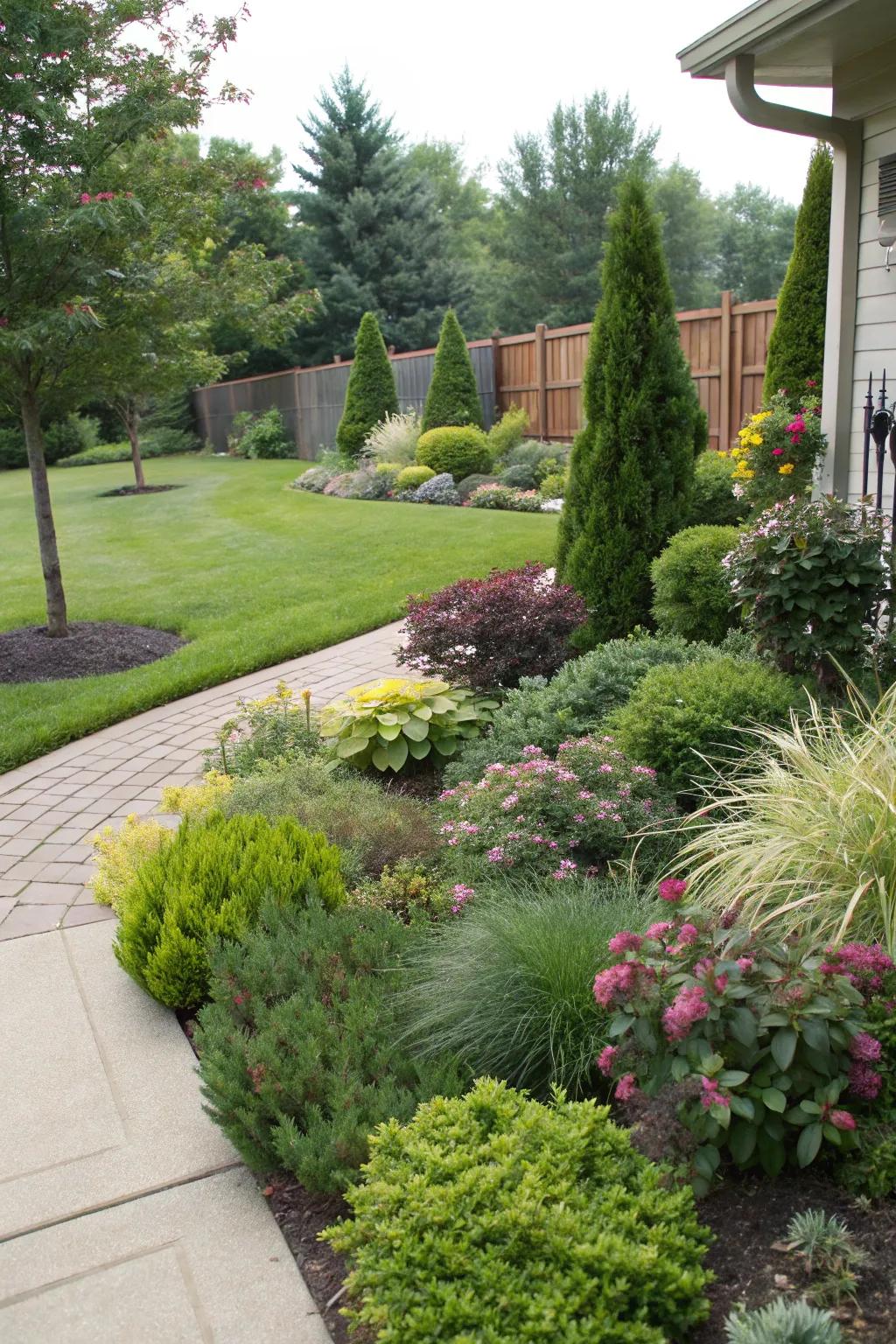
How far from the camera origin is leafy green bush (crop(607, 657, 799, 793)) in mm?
4109

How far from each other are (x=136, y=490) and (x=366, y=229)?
14.0 meters

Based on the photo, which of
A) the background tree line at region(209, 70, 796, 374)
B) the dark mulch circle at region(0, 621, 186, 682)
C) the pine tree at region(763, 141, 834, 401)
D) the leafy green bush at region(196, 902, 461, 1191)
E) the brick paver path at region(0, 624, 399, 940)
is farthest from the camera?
the background tree line at region(209, 70, 796, 374)

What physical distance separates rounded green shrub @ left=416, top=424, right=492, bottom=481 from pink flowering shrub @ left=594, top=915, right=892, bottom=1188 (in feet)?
46.8

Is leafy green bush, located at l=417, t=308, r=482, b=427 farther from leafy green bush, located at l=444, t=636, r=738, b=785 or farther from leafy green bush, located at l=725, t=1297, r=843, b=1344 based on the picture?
leafy green bush, located at l=725, t=1297, r=843, b=1344

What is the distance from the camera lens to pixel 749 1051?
216 cm

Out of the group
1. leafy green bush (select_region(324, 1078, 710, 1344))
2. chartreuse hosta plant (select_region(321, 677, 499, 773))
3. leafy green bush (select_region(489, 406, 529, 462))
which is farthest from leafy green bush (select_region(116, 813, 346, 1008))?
leafy green bush (select_region(489, 406, 529, 462))

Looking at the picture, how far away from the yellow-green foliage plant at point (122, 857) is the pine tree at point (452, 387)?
14.0 m

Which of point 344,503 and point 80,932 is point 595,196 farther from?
point 80,932

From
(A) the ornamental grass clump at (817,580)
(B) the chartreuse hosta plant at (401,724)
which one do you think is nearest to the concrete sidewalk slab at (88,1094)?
(B) the chartreuse hosta plant at (401,724)

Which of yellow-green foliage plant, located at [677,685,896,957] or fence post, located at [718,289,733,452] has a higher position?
fence post, located at [718,289,733,452]

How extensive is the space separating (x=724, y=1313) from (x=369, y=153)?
103ft

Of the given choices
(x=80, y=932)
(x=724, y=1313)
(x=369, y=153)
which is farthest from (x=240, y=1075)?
(x=369, y=153)

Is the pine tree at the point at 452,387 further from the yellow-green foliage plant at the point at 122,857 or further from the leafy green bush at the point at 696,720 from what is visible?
Result: the yellow-green foliage plant at the point at 122,857

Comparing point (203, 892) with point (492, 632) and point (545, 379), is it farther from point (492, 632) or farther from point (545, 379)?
point (545, 379)
